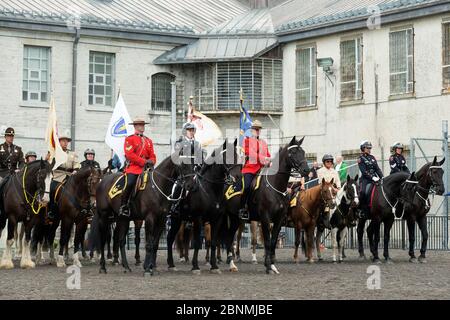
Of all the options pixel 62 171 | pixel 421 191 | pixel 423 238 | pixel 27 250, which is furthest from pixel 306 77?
pixel 27 250

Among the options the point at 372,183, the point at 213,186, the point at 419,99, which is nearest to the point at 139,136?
the point at 213,186

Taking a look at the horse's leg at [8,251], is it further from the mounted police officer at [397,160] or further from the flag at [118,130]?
the mounted police officer at [397,160]

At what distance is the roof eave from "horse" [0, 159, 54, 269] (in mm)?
21358

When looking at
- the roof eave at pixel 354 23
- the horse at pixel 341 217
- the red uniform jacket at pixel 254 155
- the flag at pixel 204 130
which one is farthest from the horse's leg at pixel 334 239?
the roof eave at pixel 354 23

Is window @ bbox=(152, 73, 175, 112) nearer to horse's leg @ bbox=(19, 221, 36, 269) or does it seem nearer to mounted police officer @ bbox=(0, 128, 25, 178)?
mounted police officer @ bbox=(0, 128, 25, 178)

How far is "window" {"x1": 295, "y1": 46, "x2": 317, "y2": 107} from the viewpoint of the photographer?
1877 inches

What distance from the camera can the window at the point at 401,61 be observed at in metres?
43.1

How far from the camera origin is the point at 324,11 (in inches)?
1892

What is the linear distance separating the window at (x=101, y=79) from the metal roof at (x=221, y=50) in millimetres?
2128

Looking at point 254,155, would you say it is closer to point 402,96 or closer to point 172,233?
point 172,233

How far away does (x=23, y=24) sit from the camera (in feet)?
149

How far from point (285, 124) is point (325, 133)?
261 centimetres

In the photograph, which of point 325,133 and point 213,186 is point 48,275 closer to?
point 213,186

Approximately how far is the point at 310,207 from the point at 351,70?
62.8 feet
